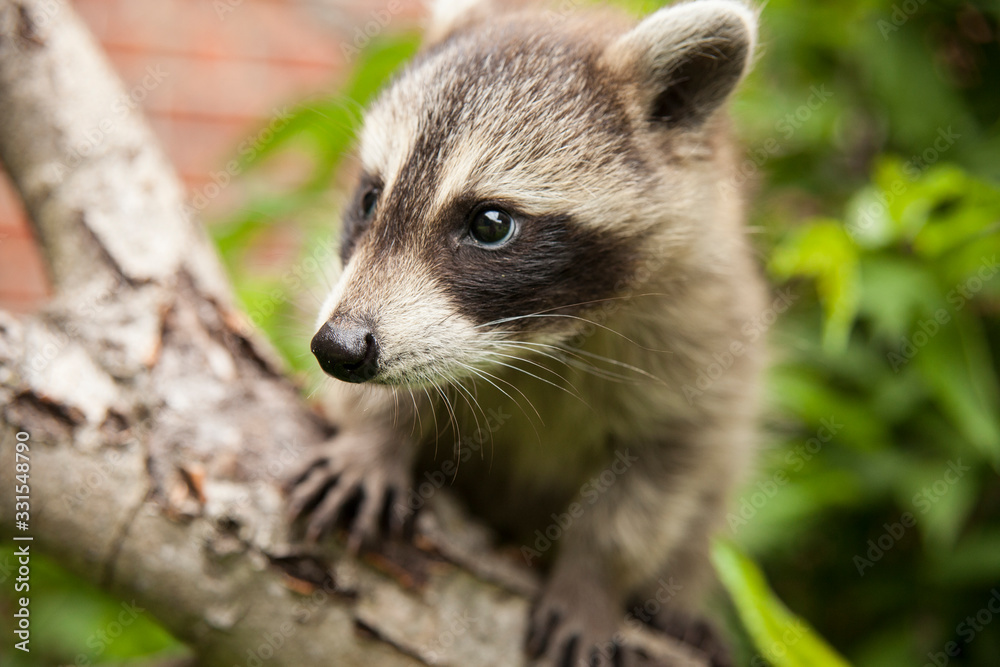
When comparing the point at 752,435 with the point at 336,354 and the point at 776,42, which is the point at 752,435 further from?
the point at 336,354

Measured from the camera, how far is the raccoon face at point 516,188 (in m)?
2.18

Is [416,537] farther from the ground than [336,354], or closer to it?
closer to it

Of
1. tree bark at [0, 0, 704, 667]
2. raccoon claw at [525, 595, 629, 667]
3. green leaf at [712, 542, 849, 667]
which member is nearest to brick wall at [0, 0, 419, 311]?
tree bark at [0, 0, 704, 667]

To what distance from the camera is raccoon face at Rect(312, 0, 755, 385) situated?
2184 mm

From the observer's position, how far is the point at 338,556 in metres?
2.40

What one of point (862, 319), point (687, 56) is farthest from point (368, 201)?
point (862, 319)

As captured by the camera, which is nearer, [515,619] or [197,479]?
[197,479]

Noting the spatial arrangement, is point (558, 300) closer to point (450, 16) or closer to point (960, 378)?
point (450, 16)

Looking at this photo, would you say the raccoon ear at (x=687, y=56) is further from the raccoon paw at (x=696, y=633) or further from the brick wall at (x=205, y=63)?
the brick wall at (x=205, y=63)

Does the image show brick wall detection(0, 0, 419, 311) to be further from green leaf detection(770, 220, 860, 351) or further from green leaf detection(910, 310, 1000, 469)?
green leaf detection(910, 310, 1000, 469)

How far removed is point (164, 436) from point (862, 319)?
273 cm

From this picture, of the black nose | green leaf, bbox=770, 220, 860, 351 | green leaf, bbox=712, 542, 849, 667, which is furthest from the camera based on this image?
green leaf, bbox=770, 220, 860, 351

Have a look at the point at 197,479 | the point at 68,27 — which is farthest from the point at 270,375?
the point at 68,27

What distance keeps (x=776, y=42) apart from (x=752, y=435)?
1651 millimetres
